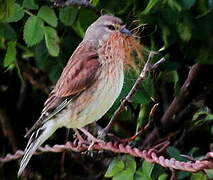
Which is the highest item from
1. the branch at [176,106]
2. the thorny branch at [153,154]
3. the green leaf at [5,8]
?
the green leaf at [5,8]

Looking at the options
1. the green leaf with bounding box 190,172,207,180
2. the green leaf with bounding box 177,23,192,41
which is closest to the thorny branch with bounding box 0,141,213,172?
the green leaf with bounding box 190,172,207,180

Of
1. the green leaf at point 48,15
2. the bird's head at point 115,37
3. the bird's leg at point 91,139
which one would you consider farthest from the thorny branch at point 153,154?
the green leaf at point 48,15

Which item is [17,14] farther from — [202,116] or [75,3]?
[202,116]

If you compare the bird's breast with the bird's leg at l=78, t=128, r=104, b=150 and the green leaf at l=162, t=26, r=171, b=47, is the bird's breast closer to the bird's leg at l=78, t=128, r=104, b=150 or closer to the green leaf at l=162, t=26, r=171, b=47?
the bird's leg at l=78, t=128, r=104, b=150

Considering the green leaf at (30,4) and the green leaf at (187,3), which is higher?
the green leaf at (30,4)

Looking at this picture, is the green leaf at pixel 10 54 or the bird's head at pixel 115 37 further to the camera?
the green leaf at pixel 10 54

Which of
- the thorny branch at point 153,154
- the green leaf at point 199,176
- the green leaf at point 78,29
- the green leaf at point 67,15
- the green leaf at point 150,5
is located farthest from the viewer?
the green leaf at point 78,29

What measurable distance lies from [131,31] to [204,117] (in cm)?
61

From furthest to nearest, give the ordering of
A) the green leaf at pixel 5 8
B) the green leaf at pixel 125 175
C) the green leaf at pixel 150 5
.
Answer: the green leaf at pixel 150 5, the green leaf at pixel 5 8, the green leaf at pixel 125 175

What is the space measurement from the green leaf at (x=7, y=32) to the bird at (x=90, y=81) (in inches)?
12.4

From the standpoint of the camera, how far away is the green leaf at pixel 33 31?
3.59m

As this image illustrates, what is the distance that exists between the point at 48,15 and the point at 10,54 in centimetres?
33

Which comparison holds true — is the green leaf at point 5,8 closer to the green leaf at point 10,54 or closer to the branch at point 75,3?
the branch at point 75,3

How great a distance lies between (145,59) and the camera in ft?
11.5
